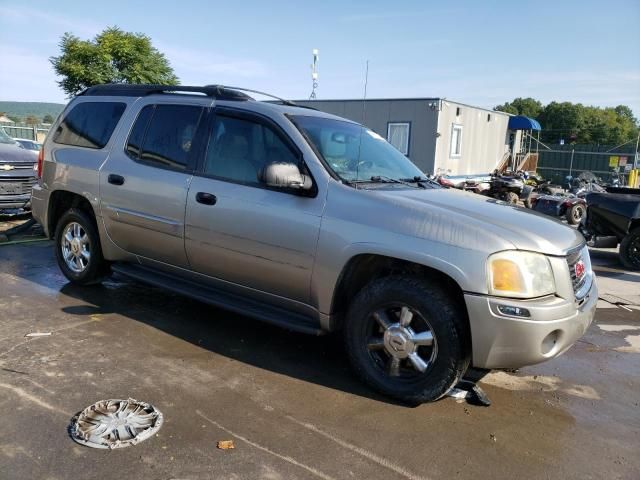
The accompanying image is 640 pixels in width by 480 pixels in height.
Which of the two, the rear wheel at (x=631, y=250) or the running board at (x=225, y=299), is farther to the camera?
the rear wheel at (x=631, y=250)

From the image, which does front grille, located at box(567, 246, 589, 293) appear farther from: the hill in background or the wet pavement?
the hill in background

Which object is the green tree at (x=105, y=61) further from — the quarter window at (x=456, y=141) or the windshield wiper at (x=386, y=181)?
the windshield wiper at (x=386, y=181)

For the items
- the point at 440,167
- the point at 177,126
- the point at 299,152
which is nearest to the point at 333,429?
the point at 299,152

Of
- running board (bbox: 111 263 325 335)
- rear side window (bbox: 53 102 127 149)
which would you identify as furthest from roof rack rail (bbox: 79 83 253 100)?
running board (bbox: 111 263 325 335)

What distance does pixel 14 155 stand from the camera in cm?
940

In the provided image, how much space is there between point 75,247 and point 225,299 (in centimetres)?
220

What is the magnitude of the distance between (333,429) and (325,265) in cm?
107

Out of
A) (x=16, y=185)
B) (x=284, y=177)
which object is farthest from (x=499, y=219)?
(x=16, y=185)

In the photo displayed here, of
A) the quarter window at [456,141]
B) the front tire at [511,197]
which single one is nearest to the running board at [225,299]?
the front tire at [511,197]

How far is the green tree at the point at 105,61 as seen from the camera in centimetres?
2159

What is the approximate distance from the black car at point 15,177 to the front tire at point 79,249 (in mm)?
4295

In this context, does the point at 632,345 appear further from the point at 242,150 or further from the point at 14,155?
the point at 14,155

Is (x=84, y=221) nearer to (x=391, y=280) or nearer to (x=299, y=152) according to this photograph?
(x=299, y=152)

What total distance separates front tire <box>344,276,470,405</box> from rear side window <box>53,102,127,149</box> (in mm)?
3113
